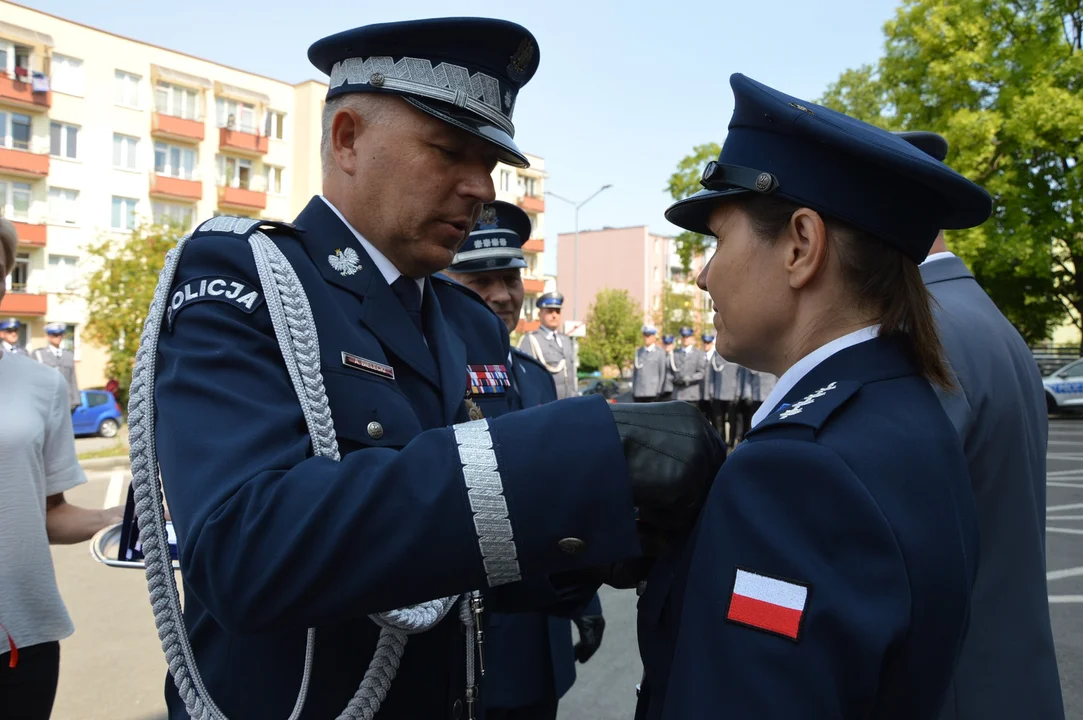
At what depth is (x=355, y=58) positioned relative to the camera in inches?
65.4

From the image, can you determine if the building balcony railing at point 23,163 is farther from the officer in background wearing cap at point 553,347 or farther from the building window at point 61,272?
the officer in background wearing cap at point 553,347

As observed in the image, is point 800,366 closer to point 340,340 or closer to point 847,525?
point 847,525

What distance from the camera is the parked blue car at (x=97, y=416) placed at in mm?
16594

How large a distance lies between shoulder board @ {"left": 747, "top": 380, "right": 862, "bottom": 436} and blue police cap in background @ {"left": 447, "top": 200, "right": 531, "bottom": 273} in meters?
3.33

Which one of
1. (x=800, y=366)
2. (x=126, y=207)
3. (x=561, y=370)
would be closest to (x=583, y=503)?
(x=800, y=366)

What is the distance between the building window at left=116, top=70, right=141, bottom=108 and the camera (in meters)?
33.6

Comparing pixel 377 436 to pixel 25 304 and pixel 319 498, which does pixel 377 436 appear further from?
pixel 25 304

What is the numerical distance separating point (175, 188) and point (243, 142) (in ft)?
13.5

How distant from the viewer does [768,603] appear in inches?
42.1

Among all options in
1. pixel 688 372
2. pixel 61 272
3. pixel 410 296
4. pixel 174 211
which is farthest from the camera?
pixel 174 211

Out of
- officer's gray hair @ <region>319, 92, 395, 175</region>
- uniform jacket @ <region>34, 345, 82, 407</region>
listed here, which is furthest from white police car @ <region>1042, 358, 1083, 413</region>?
officer's gray hair @ <region>319, 92, 395, 175</region>

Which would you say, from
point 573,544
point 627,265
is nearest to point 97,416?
point 573,544

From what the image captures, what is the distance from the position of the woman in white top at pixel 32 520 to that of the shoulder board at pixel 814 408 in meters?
1.96

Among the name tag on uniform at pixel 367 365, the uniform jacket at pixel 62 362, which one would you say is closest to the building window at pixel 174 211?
the uniform jacket at pixel 62 362
